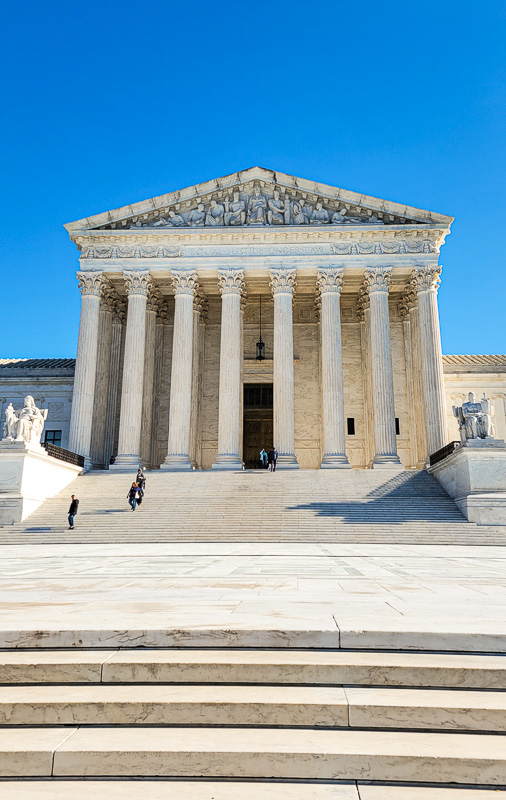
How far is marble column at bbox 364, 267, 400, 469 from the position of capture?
1227 inches

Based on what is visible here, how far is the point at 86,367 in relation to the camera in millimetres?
33125

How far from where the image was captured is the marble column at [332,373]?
31484 millimetres

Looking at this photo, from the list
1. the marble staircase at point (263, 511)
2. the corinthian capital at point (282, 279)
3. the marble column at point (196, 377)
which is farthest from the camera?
the marble column at point (196, 377)

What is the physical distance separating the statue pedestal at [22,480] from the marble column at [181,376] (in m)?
7.42

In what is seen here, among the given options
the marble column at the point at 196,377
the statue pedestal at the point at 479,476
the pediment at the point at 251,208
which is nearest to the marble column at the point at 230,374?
the marble column at the point at 196,377

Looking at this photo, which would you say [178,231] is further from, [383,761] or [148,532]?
[383,761]

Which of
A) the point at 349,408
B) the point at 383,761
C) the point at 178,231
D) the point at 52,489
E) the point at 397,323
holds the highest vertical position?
the point at 178,231

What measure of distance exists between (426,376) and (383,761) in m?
30.3

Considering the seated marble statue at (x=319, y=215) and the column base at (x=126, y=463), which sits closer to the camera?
the column base at (x=126, y=463)

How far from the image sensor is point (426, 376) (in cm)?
3206

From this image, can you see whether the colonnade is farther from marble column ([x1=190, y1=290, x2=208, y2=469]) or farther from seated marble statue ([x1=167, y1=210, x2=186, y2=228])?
seated marble statue ([x1=167, y1=210, x2=186, y2=228])

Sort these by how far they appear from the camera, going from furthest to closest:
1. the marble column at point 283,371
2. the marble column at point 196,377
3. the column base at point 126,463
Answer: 1. the marble column at point 196,377
2. the marble column at point 283,371
3. the column base at point 126,463

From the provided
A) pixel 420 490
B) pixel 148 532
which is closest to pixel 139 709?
pixel 148 532

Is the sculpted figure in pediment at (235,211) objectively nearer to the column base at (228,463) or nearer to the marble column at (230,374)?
the marble column at (230,374)
